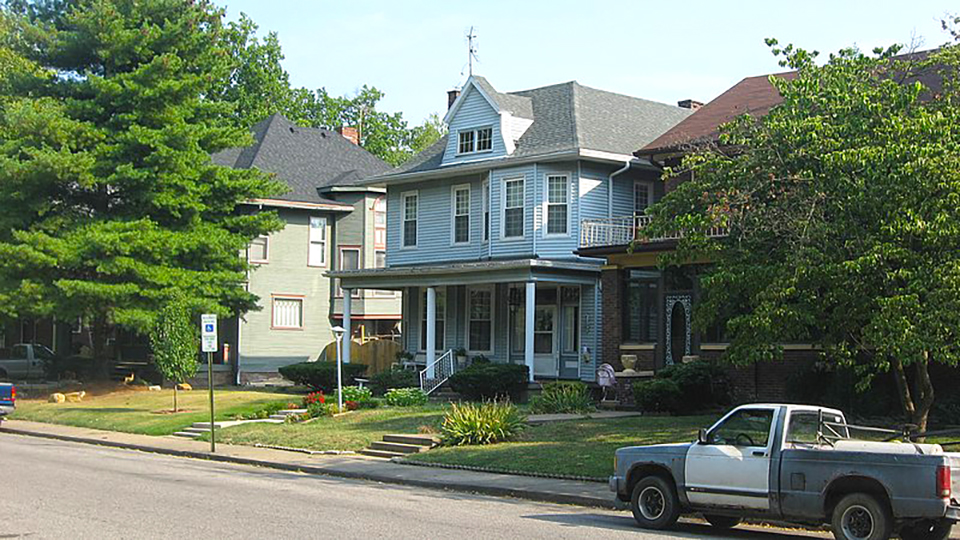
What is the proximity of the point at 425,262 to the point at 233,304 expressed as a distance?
702 cm

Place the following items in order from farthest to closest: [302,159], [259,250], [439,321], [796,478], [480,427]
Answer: [302,159], [259,250], [439,321], [480,427], [796,478]

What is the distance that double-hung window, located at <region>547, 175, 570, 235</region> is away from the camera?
34406 millimetres

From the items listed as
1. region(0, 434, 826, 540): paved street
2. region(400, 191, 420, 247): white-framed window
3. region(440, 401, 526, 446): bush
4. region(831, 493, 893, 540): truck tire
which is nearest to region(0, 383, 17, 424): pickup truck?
region(0, 434, 826, 540): paved street

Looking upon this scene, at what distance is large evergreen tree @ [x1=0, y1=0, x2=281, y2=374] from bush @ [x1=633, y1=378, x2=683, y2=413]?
664 inches

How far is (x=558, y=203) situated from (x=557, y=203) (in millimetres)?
42

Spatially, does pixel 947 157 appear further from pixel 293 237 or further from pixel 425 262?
pixel 293 237

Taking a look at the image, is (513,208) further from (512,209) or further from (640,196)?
(640,196)

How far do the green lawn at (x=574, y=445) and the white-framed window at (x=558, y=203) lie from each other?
9.76 meters

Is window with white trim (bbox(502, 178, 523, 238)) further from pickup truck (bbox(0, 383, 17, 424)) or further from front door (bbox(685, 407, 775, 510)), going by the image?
front door (bbox(685, 407, 775, 510))

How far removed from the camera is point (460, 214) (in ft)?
123

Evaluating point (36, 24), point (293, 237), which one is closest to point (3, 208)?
point (36, 24)

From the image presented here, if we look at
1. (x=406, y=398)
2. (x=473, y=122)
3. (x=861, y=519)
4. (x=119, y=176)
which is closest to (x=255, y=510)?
(x=861, y=519)

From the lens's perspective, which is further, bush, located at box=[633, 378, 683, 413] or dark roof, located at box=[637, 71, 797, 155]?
dark roof, located at box=[637, 71, 797, 155]

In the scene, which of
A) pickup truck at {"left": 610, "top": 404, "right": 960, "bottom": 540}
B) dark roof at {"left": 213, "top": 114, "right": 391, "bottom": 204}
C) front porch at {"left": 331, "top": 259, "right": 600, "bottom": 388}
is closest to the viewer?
pickup truck at {"left": 610, "top": 404, "right": 960, "bottom": 540}
